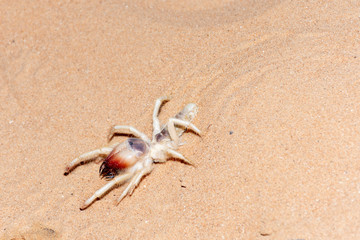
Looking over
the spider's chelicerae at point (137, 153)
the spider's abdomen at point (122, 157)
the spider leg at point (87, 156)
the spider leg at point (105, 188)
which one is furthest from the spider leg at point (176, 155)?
the spider leg at point (87, 156)

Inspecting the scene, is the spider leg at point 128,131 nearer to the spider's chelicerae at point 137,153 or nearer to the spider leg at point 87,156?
the spider's chelicerae at point 137,153

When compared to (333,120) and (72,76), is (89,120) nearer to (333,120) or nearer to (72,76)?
(72,76)

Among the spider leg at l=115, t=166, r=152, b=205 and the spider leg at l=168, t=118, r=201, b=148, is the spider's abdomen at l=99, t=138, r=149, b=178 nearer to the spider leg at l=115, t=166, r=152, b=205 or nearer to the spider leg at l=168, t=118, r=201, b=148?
the spider leg at l=115, t=166, r=152, b=205

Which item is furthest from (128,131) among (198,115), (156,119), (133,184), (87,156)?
(198,115)

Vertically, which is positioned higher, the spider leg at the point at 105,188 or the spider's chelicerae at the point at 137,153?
the spider's chelicerae at the point at 137,153

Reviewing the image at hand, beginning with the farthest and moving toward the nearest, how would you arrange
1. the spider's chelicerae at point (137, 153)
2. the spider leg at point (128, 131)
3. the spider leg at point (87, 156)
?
the spider leg at point (128, 131) → the spider leg at point (87, 156) → the spider's chelicerae at point (137, 153)

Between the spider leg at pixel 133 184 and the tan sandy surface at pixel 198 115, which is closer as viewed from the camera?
the tan sandy surface at pixel 198 115

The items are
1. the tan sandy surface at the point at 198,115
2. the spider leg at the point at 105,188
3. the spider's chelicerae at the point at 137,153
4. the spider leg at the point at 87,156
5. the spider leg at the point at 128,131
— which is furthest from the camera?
the spider leg at the point at 128,131

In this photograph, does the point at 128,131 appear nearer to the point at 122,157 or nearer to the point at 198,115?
the point at 122,157
